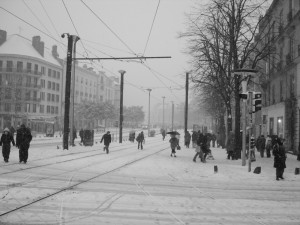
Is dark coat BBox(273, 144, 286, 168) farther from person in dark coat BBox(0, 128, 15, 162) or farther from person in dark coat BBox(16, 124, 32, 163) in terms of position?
person in dark coat BBox(0, 128, 15, 162)

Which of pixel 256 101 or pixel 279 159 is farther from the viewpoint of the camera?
pixel 256 101

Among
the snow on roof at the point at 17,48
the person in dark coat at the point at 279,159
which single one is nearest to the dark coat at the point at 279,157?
the person in dark coat at the point at 279,159

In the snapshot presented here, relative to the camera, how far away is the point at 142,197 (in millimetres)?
8602

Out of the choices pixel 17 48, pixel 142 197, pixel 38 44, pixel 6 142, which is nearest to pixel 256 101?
pixel 142 197

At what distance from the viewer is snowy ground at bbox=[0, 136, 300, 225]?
659cm

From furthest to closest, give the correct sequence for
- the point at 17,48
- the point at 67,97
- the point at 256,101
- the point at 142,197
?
the point at 17,48 → the point at 67,97 → the point at 256,101 → the point at 142,197

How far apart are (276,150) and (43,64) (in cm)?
6231

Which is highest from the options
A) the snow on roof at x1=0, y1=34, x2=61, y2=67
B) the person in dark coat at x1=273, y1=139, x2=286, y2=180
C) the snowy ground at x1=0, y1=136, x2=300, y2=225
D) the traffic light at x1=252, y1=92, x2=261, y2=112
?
the snow on roof at x1=0, y1=34, x2=61, y2=67

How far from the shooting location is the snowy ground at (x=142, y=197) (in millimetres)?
6594

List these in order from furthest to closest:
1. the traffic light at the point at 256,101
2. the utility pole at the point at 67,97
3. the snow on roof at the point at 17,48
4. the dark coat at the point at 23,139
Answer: the snow on roof at the point at 17,48, the utility pole at the point at 67,97, the dark coat at the point at 23,139, the traffic light at the point at 256,101

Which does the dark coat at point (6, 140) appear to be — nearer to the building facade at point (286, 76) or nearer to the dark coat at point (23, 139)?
the dark coat at point (23, 139)

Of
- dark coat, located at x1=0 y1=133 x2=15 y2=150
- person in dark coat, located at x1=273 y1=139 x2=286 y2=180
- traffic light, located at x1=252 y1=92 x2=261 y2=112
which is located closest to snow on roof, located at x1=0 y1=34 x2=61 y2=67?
dark coat, located at x1=0 y1=133 x2=15 y2=150

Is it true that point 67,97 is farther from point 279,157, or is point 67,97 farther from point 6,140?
point 279,157

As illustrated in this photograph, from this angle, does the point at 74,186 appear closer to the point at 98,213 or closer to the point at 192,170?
the point at 98,213
